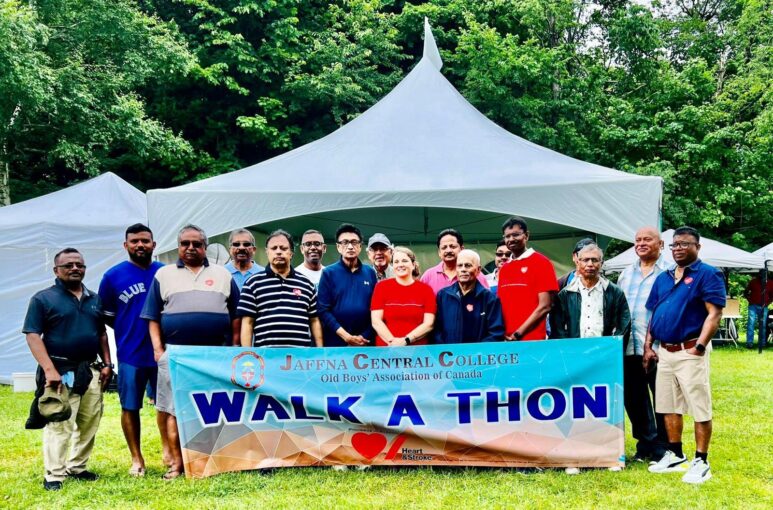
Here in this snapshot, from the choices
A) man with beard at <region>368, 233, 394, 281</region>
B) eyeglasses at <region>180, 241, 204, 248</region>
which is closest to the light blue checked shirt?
man with beard at <region>368, 233, 394, 281</region>

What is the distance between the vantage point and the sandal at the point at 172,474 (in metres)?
4.18

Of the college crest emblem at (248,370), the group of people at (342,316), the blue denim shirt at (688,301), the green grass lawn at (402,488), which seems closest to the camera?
the green grass lawn at (402,488)

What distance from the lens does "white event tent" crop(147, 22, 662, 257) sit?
→ 584 cm

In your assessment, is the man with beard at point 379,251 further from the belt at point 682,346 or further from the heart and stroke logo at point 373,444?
the belt at point 682,346

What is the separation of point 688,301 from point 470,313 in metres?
1.31

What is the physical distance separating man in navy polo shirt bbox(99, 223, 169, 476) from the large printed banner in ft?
1.47

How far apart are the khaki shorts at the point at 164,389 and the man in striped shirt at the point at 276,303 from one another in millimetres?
498

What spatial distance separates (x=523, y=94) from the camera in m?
17.6

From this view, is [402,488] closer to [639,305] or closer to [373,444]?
[373,444]

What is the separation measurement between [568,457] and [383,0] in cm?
1627

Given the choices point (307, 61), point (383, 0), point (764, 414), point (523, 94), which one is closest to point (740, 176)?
point (523, 94)

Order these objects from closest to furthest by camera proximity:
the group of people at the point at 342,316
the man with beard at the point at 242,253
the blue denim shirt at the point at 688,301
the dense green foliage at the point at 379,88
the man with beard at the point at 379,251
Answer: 1. the blue denim shirt at the point at 688,301
2. the group of people at the point at 342,316
3. the man with beard at the point at 379,251
4. the man with beard at the point at 242,253
5. the dense green foliage at the point at 379,88

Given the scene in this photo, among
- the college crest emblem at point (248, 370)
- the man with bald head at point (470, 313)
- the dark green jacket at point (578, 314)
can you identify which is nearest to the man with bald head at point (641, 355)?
the dark green jacket at point (578, 314)

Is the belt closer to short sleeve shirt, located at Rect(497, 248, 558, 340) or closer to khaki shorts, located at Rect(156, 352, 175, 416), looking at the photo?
short sleeve shirt, located at Rect(497, 248, 558, 340)
